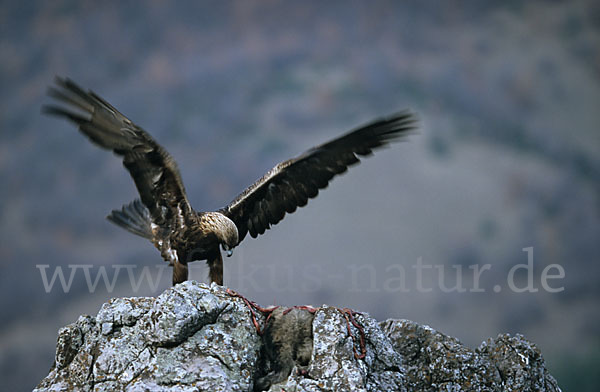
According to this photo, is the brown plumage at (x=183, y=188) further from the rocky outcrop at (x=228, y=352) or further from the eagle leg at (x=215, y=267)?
the rocky outcrop at (x=228, y=352)

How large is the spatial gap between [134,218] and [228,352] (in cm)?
459

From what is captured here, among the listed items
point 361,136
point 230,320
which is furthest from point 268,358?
point 361,136

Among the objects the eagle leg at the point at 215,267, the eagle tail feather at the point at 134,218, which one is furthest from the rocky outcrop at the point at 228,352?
the eagle tail feather at the point at 134,218

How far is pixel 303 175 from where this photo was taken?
32.6 ft

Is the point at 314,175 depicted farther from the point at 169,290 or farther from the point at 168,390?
the point at 168,390

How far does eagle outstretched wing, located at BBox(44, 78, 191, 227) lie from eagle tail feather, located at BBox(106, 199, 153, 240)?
1038 millimetres

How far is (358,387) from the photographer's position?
6535 millimetres

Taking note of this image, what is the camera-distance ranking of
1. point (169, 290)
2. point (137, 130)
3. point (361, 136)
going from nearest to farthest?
point (169, 290), point (137, 130), point (361, 136)

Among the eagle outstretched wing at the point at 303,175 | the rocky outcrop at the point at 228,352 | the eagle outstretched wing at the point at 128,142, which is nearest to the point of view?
the rocky outcrop at the point at 228,352

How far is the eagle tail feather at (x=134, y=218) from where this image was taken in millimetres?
10049

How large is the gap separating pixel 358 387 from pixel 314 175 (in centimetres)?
442

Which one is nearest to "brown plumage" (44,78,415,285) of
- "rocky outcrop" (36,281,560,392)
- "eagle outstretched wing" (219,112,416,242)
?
"eagle outstretched wing" (219,112,416,242)

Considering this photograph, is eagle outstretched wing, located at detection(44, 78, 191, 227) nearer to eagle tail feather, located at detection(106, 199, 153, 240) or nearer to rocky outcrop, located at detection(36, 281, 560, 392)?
eagle tail feather, located at detection(106, 199, 153, 240)

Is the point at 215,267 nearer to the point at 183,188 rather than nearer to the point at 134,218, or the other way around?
the point at 183,188
